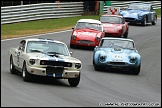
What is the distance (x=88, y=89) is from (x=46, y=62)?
1371mm

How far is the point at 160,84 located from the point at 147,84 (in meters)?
0.43

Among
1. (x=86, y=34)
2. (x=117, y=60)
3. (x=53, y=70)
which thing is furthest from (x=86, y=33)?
(x=53, y=70)

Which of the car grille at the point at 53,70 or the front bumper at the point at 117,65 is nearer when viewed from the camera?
the car grille at the point at 53,70

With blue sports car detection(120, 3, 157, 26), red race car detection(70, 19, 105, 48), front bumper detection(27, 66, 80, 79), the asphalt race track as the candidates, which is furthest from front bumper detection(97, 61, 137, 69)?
blue sports car detection(120, 3, 157, 26)

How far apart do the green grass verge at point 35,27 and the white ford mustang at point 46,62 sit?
12.6 meters

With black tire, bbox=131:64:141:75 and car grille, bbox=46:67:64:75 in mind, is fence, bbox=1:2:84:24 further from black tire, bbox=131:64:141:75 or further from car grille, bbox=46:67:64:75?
car grille, bbox=46:67:64:75

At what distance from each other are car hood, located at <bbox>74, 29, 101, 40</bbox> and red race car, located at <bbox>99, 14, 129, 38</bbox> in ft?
9.61

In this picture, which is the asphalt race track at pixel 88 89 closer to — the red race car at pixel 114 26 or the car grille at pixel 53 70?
the car grille at pixel 53 70

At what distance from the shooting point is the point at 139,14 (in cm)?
3725

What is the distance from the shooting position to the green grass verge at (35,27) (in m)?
30.6

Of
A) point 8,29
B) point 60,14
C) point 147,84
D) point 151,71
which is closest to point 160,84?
point 147,84

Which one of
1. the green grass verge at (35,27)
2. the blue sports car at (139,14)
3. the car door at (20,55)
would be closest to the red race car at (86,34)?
the green grass verge at (35,27)

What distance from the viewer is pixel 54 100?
11797 millimetres

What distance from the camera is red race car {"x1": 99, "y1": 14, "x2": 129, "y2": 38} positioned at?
2969 centimetres
